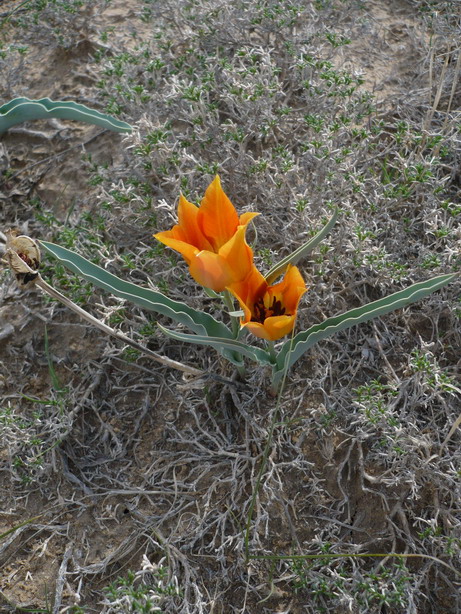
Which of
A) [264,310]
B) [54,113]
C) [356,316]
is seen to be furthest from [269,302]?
[54,113]

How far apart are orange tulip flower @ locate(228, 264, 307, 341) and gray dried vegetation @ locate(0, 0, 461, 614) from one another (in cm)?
28

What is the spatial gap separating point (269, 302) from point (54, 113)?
1.32 m

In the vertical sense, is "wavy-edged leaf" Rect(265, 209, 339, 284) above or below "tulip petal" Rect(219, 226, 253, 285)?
below

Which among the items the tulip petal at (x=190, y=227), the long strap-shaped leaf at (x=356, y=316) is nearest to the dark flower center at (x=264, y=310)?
the long strap-shaped leaf at (x=356, y=316)

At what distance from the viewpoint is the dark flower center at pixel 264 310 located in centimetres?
168

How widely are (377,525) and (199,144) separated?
160cm

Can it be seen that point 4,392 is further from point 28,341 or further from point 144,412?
point 144,412

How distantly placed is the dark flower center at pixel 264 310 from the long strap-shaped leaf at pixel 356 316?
108 millimetres

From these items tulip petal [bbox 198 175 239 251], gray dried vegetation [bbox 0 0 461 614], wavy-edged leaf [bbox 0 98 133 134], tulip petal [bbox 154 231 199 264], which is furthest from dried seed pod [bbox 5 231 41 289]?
wavy-edged leaf [bbox 0 98 133 134]

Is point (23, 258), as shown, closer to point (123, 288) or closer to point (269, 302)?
point (123, 288)

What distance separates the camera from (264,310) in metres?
1.71

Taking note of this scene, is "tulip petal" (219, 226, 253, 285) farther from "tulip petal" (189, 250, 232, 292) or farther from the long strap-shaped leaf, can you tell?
the long strap-shaped leaf

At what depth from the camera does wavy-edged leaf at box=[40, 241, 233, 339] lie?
67.7 inches

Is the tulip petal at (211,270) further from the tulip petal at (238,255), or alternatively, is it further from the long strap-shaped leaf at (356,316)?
the long strap-shaped leaf at (356,316)
